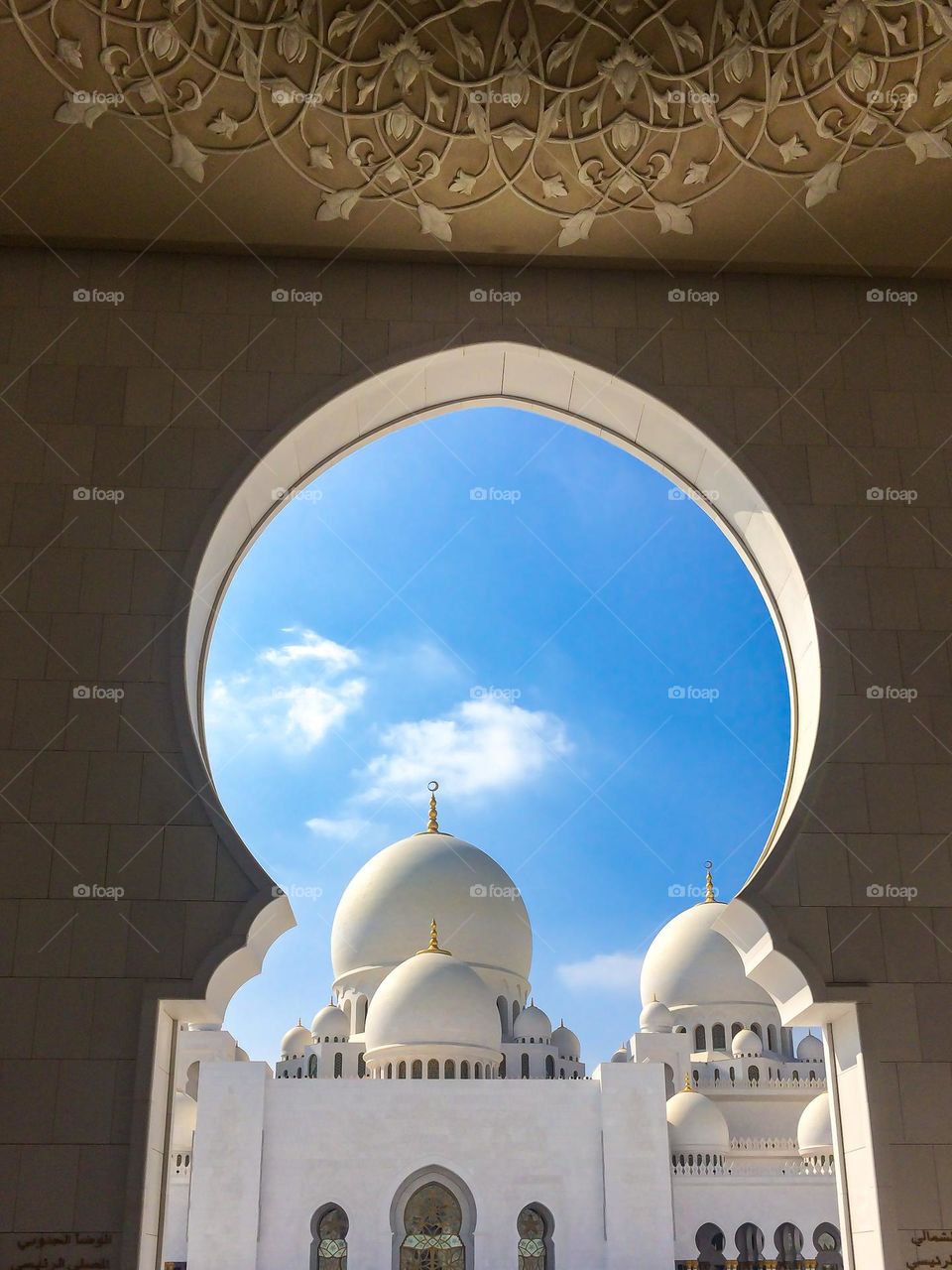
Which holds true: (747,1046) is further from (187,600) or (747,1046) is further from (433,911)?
(187,600)

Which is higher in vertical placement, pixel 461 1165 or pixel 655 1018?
pixel 655 1018

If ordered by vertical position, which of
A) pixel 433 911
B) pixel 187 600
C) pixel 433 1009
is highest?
pixel 433 911

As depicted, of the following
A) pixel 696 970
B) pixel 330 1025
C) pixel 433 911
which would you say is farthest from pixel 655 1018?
pixel 330 1025

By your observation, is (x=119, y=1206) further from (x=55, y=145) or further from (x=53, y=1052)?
(x=55, y=145)

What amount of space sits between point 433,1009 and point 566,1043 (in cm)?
425

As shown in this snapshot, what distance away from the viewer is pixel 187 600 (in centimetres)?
388

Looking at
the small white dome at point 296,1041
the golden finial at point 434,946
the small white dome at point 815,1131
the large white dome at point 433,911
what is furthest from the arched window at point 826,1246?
the small white dome at point 296,1041


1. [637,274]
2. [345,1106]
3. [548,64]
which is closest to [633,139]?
[548,64]

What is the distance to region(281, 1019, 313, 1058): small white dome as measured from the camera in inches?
838

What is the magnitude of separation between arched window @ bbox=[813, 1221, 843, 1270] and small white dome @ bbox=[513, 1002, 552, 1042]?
5228 millimetres

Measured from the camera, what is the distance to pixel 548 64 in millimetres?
3594

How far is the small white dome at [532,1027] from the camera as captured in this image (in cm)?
2005

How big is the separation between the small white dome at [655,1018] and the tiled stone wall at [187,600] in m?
18.9

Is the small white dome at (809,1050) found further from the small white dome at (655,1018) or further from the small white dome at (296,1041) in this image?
the small white dome at (296,1041)
